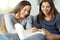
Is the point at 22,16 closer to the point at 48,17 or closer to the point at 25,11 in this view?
the point at 25,11

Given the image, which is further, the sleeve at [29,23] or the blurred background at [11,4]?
the blurred background at [11,4]

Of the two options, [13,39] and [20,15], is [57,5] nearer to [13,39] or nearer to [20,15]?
[20,15]

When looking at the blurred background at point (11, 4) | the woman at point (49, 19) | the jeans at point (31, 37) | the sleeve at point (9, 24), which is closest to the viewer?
the jeans at point (31, 37)

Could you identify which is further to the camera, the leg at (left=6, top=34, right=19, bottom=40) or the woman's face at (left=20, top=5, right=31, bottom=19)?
the woman's face at (left=20, top=5, right=31, bottom=19)

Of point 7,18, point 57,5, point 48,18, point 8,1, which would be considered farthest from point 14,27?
point 57,5

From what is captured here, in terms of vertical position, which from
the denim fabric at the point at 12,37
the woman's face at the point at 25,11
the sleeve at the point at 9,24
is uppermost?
the woman's face at the point at 25,11

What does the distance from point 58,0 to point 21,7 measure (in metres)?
0.63

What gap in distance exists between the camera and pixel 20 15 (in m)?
1.64

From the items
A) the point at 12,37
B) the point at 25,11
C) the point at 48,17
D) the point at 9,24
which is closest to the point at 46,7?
the point at 48,17

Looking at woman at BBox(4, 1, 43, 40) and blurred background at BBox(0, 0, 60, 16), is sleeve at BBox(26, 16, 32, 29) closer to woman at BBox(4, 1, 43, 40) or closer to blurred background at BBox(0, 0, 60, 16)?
woman at BBox(4, 1, 43, 40)

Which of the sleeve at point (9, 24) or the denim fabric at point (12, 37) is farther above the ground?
the sleeve at point (9, 24)

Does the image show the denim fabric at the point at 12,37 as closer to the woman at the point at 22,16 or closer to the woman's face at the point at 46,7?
the woman at the point at 22,16

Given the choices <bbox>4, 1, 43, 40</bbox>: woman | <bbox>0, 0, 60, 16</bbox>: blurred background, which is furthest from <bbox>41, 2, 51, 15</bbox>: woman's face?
<bbox>0, 0, 60, 16</bbox>: blurred background

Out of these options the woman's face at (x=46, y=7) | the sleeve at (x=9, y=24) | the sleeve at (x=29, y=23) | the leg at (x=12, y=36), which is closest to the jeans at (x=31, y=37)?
the leg at (x=12, y=36)
